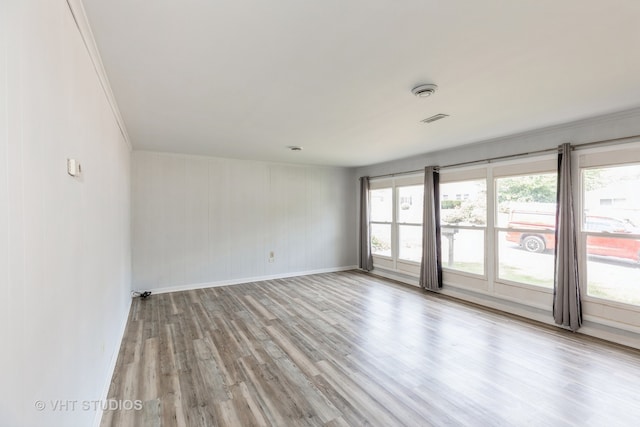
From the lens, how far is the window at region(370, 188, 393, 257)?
6312mm

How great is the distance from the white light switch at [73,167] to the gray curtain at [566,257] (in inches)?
180

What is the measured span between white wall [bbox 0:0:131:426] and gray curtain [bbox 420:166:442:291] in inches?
181

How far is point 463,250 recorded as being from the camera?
15.6ft

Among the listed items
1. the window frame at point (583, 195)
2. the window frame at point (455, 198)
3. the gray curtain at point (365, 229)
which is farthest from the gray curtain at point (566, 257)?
the gray curtain at point (365, 229)

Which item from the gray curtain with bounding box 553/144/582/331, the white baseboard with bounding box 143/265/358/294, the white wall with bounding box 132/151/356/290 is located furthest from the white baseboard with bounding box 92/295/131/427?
the gray curtain with bounding box 553/144/582/331

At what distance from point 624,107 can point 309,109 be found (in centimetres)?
317

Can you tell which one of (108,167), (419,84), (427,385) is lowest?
(427,385)

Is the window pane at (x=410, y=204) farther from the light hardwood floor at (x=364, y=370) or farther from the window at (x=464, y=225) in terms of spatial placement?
the light hardwood floor at (x=364, y=370)

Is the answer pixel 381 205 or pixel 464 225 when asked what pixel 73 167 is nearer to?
pixel 464 225

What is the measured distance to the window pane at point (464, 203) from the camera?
4.49 meters

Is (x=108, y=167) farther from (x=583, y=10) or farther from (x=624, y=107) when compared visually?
(x=624, y=107)

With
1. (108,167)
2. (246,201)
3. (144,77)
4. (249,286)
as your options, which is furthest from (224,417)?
(246,201)

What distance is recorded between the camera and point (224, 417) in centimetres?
200

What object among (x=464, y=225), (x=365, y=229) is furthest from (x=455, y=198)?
(x=365, y=229)
